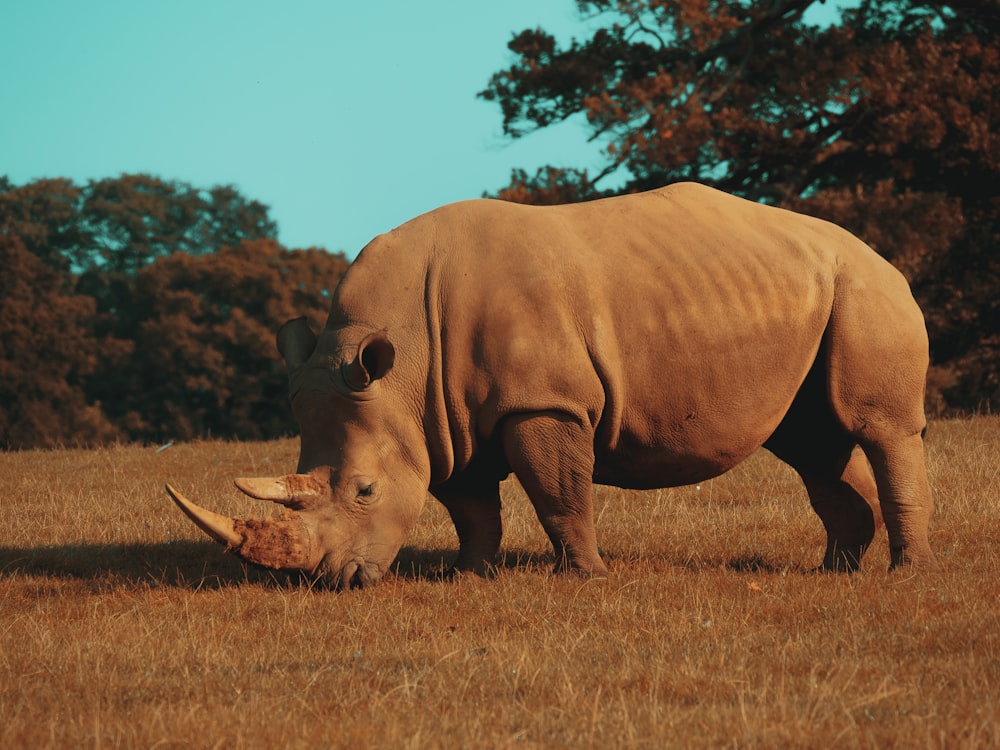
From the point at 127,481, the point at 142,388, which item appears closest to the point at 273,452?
the point at 127,481

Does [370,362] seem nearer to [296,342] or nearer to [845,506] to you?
[296,342]

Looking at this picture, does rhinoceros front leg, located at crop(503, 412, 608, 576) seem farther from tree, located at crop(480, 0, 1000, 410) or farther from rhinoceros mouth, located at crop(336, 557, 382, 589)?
tree, located at crop(480, 0, 1000, 410)

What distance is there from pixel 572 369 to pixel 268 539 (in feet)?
6.55

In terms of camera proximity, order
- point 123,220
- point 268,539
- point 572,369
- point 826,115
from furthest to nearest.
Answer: point 123,220
point 826,115
point 572,369
point 268,539

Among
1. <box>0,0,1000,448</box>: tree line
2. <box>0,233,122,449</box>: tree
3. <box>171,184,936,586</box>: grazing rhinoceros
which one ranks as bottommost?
<box>0,233,122,449</box>: tree

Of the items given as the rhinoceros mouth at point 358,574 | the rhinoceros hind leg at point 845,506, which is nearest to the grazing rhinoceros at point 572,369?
the rhinoceros mouth at point 358,574

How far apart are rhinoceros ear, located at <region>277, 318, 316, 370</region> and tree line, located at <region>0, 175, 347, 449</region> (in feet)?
79.7

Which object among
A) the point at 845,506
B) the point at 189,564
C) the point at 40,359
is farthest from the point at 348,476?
the point at 40,359

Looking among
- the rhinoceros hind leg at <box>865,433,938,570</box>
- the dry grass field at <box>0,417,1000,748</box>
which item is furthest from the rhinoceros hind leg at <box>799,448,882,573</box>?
the rhinoceros hind leg at <box>865,433,938,570</box>

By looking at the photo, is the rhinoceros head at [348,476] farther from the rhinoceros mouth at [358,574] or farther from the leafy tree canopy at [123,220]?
the leafy tree canopy at [123,220]

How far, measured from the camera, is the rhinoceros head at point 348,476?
7609 mm

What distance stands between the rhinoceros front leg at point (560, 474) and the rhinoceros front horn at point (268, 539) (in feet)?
4.30

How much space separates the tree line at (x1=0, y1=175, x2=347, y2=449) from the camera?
34250mm

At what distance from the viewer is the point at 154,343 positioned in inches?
1471
